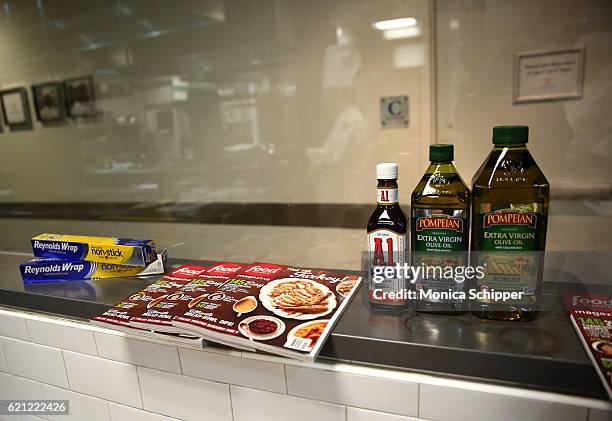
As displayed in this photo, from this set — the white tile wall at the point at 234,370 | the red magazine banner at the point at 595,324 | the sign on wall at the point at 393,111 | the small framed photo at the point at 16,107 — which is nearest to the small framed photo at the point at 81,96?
the small framed photo at the point at 16,107

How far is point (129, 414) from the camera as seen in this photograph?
2.46ft

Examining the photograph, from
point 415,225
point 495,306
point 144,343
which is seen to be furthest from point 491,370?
point 144,343

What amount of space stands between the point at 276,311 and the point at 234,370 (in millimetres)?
122

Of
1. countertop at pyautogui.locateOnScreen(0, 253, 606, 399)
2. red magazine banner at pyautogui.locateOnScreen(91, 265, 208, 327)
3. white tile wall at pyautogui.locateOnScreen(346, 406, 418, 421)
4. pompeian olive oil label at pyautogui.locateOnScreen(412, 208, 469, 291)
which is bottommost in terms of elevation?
white tile wall at pyautogui.locateOnScreen(346, 406, 418, 421)

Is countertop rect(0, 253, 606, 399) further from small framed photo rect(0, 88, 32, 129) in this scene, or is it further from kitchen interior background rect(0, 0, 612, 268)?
small framed photo rect(0, 88, 32, 129)

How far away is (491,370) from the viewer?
49cm

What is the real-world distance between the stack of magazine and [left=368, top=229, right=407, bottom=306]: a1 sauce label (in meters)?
0.06

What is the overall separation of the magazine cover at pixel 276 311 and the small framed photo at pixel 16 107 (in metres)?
1.48

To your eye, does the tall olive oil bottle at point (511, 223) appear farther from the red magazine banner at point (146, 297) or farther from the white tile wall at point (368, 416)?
the red magazine banner at point (146, 297)

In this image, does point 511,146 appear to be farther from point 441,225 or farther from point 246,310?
point 246,310

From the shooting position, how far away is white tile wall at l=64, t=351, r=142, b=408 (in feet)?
2.39

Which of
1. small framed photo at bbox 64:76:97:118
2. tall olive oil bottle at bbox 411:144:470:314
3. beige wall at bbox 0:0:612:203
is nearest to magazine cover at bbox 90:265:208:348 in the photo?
tall olive oil bottle at bbox 411:144:470:314

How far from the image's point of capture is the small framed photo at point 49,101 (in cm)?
170

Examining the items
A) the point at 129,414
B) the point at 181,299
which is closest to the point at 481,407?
the point at 181,299
